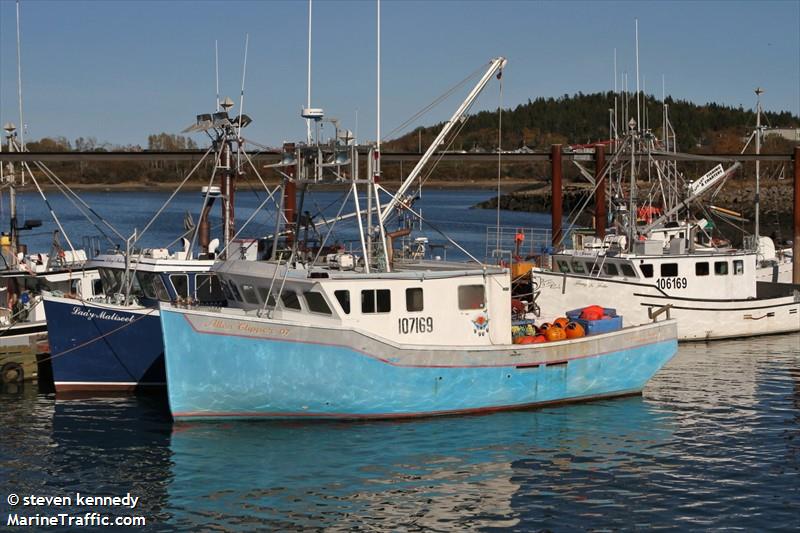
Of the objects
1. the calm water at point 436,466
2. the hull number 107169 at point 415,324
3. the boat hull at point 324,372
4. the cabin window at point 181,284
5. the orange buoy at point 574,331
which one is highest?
the cabin window at point 181,284

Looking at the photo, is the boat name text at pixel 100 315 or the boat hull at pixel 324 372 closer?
the boat hull at pixel 324 372

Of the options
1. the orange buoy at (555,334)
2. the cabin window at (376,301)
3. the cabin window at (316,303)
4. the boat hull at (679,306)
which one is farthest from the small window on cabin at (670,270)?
the cabin window at (316,303)

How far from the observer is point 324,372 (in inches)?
888

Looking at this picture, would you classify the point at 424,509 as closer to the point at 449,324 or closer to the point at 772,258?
the point at 449,324

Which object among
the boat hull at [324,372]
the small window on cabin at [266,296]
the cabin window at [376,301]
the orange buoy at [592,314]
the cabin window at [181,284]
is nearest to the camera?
the boat hull at [324,372]

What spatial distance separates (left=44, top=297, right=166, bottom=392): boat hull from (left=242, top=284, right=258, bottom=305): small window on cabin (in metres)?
3.36

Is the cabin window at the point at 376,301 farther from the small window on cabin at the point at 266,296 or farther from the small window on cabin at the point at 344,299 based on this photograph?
the small window on cabin at the point at 266,296

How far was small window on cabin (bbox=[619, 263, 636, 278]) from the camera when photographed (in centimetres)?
3503

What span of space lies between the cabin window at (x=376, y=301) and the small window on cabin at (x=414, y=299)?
44 centimetres

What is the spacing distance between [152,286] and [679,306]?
17506 millimetres

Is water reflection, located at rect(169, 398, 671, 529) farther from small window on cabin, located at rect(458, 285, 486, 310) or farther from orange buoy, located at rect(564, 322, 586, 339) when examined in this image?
small window on cabin, located at rect(458, 285, 486, 310)

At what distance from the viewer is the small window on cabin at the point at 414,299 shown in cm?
2347

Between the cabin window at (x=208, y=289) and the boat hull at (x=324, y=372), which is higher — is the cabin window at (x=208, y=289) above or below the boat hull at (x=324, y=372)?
above

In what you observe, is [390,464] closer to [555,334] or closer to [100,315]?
[555,334]
